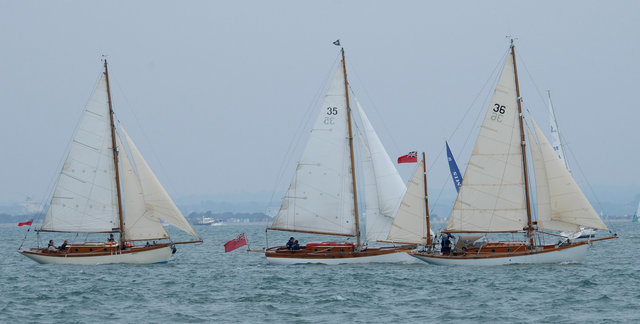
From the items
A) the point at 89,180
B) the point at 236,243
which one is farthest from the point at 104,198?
the point at 236,243

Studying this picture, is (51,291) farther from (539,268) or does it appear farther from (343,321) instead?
(539,268)

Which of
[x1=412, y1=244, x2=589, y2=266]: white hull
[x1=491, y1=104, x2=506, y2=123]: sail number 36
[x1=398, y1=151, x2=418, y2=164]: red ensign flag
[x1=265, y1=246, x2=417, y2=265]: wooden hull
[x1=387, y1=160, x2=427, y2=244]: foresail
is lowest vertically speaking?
[x1=412, y1=244, x2=589, y2=266]: white hull

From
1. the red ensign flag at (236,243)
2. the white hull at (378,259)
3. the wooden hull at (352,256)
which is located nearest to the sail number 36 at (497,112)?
the wooden hull at (352,256)

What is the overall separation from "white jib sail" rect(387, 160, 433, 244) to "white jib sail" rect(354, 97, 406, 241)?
3.86ft

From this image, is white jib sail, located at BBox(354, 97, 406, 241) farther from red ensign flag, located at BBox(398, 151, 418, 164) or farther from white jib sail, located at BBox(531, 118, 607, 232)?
white jib sail, located at BBox(531, 118, 607, 232)

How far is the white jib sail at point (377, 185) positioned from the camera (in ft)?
164

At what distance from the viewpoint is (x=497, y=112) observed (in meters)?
46.9

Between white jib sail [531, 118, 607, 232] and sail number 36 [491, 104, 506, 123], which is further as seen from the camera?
sail number 36 [491, 104, 506, 123]

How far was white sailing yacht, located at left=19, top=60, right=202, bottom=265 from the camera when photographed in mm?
52875

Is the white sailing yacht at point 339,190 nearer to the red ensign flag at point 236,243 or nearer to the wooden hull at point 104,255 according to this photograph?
the red ensign flag at point 236,243

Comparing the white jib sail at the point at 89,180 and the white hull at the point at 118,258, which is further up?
the white jib sail at the point at 89,180

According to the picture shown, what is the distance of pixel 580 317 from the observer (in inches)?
1237

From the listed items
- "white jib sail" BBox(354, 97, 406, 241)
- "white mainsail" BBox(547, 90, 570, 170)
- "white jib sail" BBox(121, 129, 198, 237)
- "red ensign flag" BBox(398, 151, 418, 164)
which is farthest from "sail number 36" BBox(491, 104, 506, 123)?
"white mainsail" BBox(547, 90, 570, 170)

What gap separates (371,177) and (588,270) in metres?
12.0
